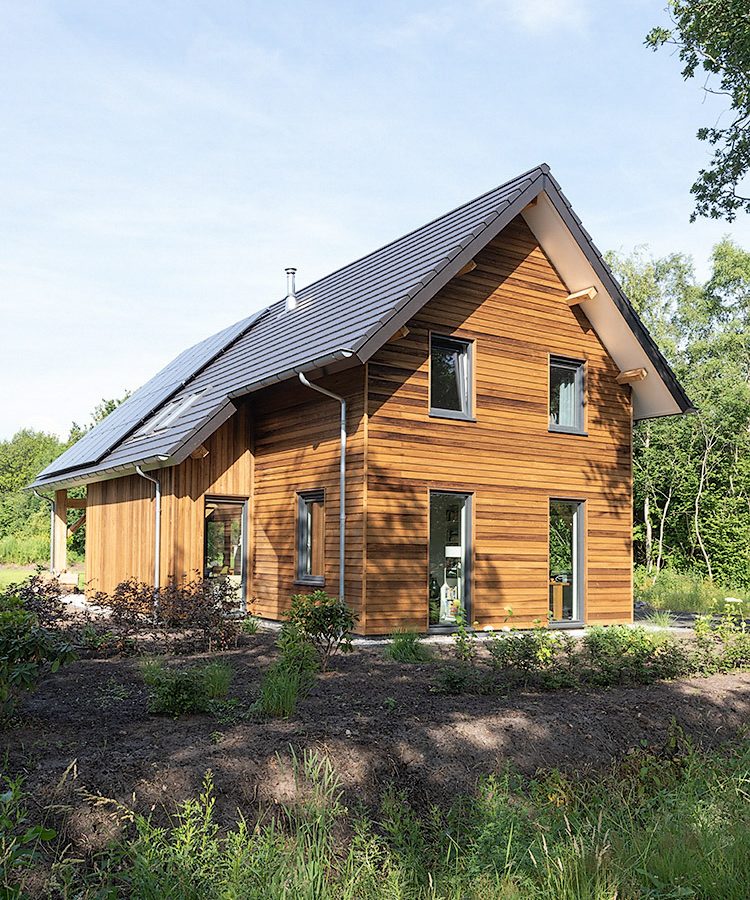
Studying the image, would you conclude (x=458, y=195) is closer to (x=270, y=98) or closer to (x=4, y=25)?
(x=270, y=98)

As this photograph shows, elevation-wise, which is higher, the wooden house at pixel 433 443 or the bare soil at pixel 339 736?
the wooden house at pixel 433 443

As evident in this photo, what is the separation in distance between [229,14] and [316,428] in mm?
5470

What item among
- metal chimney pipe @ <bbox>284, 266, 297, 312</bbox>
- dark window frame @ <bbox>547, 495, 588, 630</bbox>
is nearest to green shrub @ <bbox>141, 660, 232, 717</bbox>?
dark window frame @ <bbox>547, 495, 588, 630</bbox>

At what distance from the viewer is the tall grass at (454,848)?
3.67 m

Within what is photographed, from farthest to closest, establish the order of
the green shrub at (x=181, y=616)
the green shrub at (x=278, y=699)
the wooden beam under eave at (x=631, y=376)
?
the wooden beam under eave at (x=631, y=376)
the green shrub at (x=181, y=616)
the green shrub at (x=278, y=699)

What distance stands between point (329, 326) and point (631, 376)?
17.0 feet

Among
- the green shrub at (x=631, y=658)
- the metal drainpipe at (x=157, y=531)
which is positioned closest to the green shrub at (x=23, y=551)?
the metal drainpipe at (x=157, y=531)

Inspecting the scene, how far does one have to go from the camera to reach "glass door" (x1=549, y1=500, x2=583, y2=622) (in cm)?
1371

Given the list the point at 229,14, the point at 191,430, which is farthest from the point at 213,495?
the point at 229,14

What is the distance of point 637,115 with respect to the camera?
1559 cm

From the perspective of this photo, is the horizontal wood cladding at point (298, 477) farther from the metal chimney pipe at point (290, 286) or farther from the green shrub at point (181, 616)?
the metal chimney pipe at point (290, 286)

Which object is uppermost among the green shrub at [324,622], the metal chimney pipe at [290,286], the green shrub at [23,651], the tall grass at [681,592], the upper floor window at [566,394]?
the metal chimney pipe at [290,286]

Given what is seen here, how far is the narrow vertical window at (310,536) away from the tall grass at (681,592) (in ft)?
25.9

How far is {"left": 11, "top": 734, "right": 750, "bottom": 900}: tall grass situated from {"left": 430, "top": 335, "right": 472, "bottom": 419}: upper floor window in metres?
7.56
